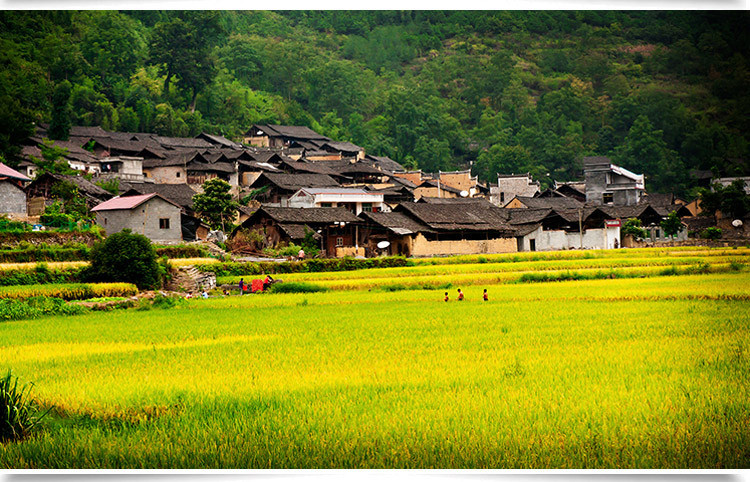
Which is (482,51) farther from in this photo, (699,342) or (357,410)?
(357,410)

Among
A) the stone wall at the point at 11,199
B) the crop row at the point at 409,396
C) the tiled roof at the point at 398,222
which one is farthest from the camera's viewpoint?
the tiled roof at the point at 398,222

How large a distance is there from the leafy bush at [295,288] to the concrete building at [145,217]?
1045 cm

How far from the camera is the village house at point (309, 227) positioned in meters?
31.6

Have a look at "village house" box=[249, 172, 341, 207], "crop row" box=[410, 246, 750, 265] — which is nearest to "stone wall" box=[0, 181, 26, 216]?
"crop row" box=[410, 246, 750, 265]

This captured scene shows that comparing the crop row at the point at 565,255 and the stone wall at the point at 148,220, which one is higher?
the stone wall at the point at 148,220

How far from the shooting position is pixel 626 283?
1692 cm

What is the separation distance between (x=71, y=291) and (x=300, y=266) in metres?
8.70

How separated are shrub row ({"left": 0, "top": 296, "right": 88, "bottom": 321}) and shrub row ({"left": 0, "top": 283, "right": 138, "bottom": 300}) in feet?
1.99

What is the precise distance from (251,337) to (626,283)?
33.3 feet

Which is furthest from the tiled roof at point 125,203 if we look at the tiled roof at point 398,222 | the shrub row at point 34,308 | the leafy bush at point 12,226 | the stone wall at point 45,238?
the shrub row at point 34,308

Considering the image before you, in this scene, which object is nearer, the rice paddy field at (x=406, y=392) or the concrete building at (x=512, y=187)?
the rice paddy field at (x=406, y=392)

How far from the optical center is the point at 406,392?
568 centimetres

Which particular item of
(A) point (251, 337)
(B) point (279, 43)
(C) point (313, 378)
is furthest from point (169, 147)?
(C) point (313, 378)

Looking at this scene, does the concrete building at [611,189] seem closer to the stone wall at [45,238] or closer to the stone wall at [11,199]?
the stone wall at [45,238]
